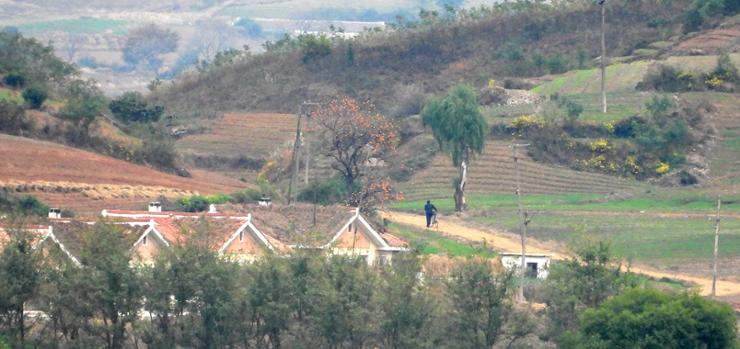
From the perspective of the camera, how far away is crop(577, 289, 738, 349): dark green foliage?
33.6m

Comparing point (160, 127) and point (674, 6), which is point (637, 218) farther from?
point (674, 6)

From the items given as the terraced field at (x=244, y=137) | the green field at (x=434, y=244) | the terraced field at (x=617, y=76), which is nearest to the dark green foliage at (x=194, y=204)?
the green field at (x=434, y=244)

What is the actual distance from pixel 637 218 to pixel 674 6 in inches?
Result: 1494

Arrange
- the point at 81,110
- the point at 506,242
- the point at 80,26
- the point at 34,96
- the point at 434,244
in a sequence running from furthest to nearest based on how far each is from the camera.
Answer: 1. the point at 80,26
2. the point at 34,96
3. the point at 81,110
4. the point at 506,242
5. the point at 434,244

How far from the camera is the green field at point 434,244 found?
4356cm

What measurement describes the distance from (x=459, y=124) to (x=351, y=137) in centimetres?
548

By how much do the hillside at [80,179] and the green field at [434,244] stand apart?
23.5 ft

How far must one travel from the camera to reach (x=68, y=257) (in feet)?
120

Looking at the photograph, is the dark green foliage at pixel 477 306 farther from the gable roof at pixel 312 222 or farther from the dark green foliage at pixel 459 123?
the dark green foliage at pixel 459 123

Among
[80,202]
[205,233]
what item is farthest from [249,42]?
[205,233]

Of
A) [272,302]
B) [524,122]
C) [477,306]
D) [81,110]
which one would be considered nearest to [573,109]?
[524,122]

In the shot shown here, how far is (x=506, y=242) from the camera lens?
47344mm

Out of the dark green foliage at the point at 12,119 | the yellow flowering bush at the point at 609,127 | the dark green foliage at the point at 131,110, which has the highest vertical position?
the dark green foliage at the point at 12,119

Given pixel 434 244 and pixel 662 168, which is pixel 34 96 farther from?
pixel 662 168
